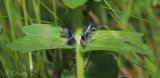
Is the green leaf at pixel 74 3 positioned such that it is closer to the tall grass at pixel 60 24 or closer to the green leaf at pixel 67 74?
the tall grass at pixel 60 24

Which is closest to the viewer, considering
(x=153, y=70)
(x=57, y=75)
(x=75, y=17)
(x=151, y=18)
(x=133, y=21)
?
(x=75, y=17)

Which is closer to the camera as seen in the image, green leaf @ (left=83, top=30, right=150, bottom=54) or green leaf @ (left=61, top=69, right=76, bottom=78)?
green leaf @ (left=83, top=30, right=150, bottom=54)

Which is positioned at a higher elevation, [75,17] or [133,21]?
[75,17]

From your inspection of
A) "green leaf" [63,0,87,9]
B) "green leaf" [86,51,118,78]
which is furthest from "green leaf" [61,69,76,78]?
"green leaf" [63,0,87,9]

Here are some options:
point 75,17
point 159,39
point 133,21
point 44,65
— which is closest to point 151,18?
point 159,39

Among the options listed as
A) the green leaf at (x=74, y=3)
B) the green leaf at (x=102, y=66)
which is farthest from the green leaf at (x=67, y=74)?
the green leaf at (x=74, y=3)

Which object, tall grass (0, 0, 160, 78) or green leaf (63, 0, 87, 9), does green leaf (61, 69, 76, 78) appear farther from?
green leaf (63, 0, 87, 9)

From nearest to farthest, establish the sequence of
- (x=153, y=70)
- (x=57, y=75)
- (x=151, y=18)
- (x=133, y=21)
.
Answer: (x=153, y=70) → (x=57, y=75) → (x=151, y=18) → (x=133, y=21)

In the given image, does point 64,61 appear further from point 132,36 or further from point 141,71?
point 132,36
